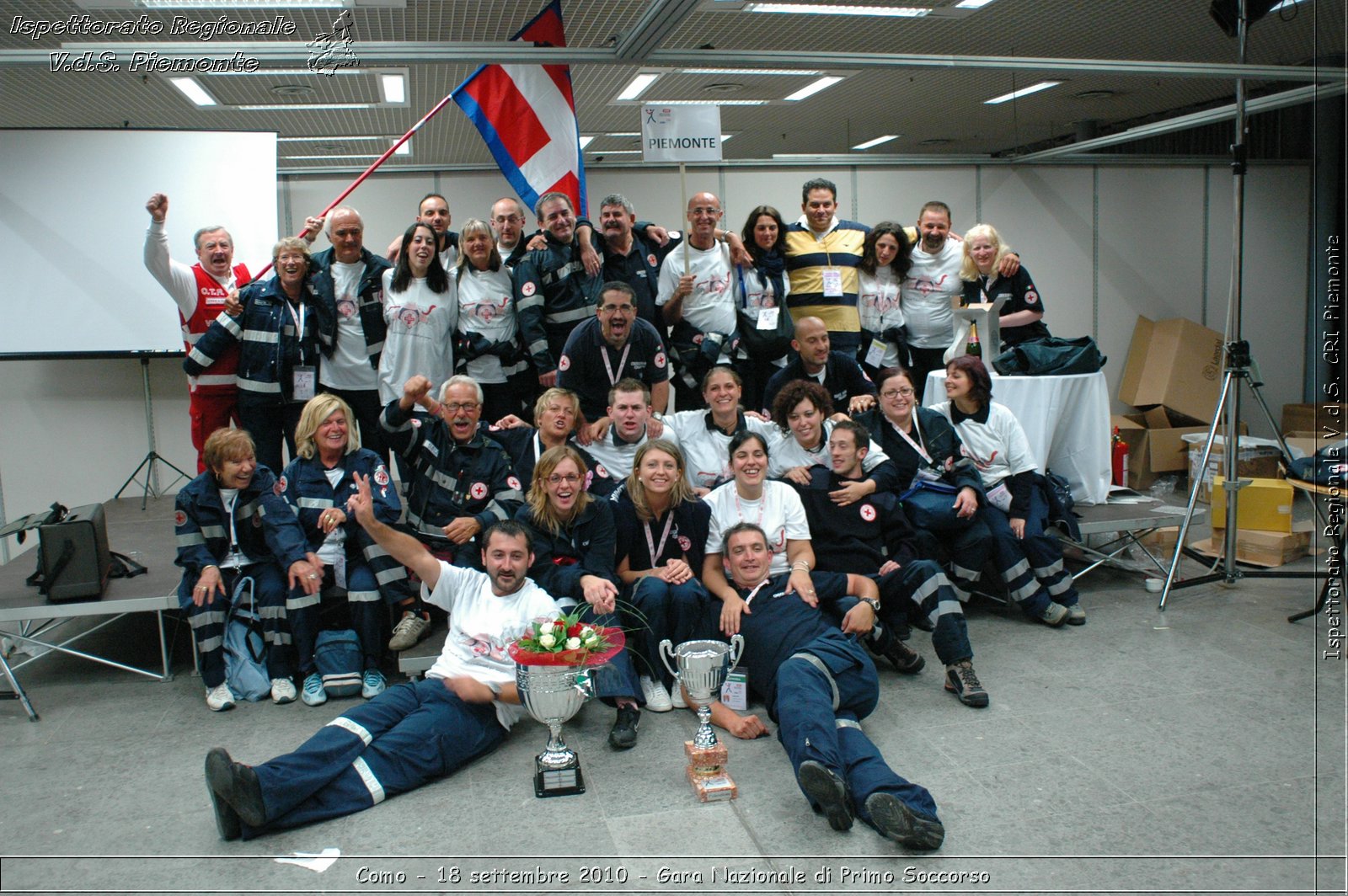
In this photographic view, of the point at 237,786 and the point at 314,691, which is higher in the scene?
the point at 237,786

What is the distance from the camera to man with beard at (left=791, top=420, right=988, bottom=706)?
3842 millimetres

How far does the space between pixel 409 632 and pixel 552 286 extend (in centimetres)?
178

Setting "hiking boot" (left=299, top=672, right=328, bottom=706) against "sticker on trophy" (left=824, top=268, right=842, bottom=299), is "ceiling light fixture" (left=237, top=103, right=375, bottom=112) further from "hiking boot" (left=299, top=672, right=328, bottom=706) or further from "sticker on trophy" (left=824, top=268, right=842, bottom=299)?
"hiking boot" (left=299, top=672, right=328, bottom=706)

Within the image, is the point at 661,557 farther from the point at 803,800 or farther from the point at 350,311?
the point at 350,311

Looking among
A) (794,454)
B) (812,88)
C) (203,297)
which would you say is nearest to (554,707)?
(794,454)

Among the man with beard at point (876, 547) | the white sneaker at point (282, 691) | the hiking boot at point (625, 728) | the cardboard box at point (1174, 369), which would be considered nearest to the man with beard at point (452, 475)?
the white sneaker at point (282, 691)

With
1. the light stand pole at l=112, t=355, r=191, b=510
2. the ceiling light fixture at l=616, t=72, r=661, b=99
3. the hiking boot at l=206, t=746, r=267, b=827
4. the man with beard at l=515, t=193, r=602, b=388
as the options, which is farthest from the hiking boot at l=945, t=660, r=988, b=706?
the light stand pole at l=112, t=355, r=191, b=510

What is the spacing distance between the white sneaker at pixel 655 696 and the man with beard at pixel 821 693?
23 centimetres

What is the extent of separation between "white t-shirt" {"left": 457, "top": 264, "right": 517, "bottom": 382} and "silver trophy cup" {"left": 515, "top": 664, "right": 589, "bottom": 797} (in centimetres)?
209

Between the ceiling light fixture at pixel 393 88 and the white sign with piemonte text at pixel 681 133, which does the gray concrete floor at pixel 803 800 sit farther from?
the ceiling light fixture at pixel 393 88

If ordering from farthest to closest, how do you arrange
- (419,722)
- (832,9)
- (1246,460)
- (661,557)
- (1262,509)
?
(1246,460) → (832,9) → (1262,509) → (661,557) → (419,722)

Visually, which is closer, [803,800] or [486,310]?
[803,800]

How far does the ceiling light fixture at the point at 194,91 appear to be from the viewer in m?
6.07

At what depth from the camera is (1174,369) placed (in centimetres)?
779
